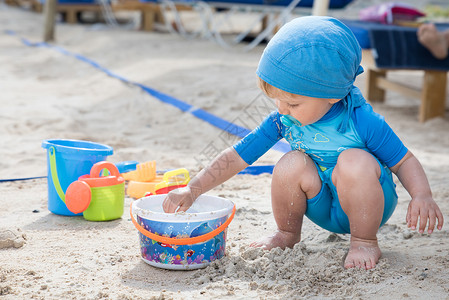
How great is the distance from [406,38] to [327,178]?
2760mm

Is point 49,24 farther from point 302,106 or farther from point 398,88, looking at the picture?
point 302,106

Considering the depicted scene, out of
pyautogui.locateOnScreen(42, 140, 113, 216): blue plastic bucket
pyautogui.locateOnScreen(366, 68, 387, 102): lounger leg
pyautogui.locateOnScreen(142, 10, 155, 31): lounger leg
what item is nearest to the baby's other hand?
pyautogui.locateOnScreen(42, 140, 113, 216): blue plastic bucket

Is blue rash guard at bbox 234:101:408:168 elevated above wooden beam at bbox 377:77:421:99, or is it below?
above

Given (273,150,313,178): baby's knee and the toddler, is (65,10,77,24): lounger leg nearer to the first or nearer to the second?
the toddler

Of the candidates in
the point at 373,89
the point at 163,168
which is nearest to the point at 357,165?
the point at 163,168

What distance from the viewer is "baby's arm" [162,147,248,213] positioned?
6.16ft

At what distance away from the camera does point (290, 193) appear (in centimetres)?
184

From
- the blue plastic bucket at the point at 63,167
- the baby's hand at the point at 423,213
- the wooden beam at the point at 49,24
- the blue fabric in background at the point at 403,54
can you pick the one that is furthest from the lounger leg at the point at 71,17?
the baby's hand at the point at 423,213

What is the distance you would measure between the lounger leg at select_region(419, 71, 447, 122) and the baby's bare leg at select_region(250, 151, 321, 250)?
2812 mm

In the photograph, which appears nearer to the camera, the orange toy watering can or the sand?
the sand

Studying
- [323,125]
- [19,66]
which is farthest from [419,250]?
[19,66]

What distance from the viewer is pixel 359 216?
1.74 m

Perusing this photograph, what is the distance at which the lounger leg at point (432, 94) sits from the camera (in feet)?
14.2

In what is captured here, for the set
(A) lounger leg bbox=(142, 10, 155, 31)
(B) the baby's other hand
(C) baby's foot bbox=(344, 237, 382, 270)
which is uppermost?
(B) the baby's other hand
